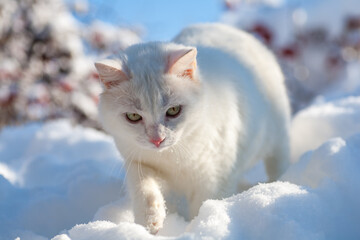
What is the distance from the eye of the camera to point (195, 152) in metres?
1.54

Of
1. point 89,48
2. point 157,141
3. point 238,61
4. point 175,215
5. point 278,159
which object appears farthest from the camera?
point 89,48

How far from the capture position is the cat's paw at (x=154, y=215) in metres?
1.41

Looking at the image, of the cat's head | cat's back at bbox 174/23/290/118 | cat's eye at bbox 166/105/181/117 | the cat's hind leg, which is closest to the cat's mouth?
the cat's head

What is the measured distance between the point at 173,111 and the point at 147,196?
0.33 m

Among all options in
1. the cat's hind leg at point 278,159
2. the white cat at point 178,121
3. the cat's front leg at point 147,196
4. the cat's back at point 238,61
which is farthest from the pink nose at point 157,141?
the cat's hind leg at point 278,159

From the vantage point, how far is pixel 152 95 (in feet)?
4.64

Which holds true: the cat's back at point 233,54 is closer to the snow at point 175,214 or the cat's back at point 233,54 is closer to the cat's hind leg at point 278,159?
the cat's hind leg at point 278,159

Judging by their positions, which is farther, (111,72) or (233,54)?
(233,54)

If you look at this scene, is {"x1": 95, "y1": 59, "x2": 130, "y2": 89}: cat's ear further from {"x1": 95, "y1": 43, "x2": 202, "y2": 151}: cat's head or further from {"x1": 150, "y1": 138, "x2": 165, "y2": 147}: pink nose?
{"x1": 150, "y1": 138, "x2": 165, "y2": 147}: pink nose

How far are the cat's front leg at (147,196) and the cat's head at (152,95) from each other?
13cm

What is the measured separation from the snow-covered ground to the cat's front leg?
0.08m

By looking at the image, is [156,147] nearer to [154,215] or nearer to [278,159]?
[154,215]

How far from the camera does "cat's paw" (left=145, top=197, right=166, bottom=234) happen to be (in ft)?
4.63

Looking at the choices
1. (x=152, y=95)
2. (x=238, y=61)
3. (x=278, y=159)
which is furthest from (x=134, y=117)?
(x=278, y=159)
